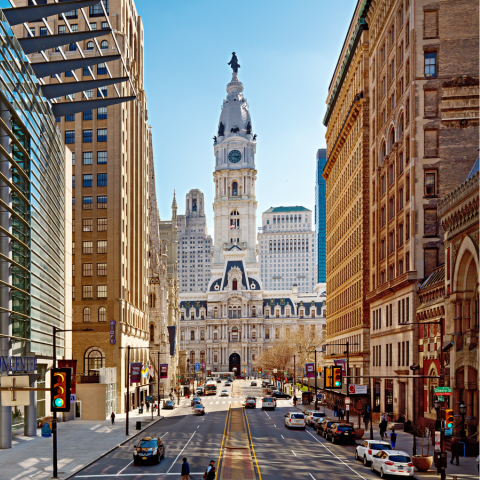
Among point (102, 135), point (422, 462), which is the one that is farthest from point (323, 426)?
point (102, 135)

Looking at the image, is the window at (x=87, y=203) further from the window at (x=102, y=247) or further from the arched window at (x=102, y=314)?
the arched window at (x=102, y=314)

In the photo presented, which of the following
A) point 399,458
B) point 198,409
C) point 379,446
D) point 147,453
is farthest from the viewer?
point 198,409

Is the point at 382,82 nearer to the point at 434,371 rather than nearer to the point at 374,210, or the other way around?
the point at 374,210

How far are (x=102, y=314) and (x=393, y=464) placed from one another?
53010 millimetres

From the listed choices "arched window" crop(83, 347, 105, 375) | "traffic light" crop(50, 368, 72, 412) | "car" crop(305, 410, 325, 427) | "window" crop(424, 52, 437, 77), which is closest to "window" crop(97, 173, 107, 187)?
"arched window" crop(83, 347, 105, 375)

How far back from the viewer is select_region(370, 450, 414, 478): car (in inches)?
1368

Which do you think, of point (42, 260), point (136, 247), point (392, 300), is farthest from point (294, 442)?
point (136, 247)

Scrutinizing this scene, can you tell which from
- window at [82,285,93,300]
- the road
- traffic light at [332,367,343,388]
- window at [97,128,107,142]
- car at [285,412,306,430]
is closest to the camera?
the road

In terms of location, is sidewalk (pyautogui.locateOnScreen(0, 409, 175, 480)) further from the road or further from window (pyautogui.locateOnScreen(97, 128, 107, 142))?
window (pyautogui.locateOnScreen(97, 128, 107, 142))

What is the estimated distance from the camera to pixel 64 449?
153 ft

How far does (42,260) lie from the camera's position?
185 ft

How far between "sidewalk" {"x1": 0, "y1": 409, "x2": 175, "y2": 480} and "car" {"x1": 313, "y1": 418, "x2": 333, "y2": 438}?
15.5 meters

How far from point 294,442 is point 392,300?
19.1 metres

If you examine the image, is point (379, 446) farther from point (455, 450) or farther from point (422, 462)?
point (455, 450)
